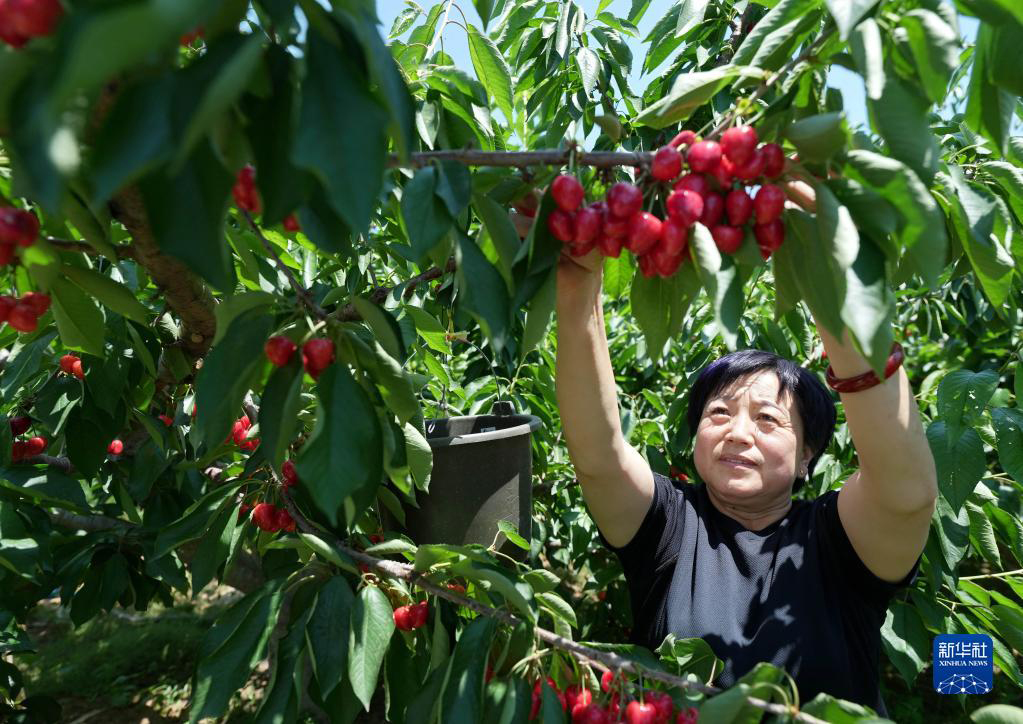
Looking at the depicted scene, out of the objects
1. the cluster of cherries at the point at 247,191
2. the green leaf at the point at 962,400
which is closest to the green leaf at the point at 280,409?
the cluster of cherries at the point at 247,191

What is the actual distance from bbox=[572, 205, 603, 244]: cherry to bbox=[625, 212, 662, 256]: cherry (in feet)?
0.14

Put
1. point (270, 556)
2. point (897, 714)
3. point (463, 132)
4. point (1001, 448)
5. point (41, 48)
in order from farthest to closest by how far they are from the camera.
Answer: point (897, 714), point (270, 556), point (1001, 448), point (463, 132), point (41, 48)

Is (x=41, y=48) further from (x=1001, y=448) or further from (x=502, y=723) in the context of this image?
(x=1001, y=448)

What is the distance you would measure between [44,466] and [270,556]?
584 mm

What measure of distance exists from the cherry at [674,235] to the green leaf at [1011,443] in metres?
1.20

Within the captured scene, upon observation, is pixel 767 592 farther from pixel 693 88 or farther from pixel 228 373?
pixel 228 373

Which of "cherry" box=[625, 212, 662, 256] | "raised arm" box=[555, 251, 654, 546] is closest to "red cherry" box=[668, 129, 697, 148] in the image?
"cherry" box=[625, 212, 662, 256]

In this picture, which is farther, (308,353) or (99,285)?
(99,285)

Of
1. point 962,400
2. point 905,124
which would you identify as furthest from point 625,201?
point 962,400

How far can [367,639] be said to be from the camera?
1.18 metres

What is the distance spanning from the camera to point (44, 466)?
1.78 meters

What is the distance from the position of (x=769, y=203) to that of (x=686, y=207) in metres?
0.10

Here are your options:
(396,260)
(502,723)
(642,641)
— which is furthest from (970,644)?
(396,260)

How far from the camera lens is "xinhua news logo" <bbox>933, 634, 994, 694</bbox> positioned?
6.64 ft
